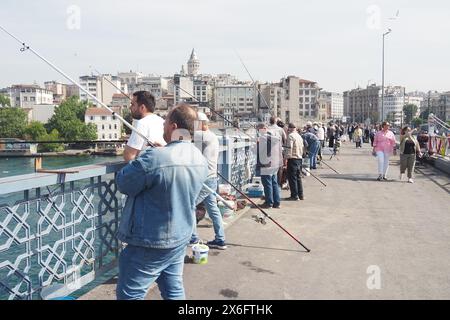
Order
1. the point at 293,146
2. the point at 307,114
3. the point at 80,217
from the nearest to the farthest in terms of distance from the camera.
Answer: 1. the point at 80,217
2. the point at 293,146
3. the point at 307,114

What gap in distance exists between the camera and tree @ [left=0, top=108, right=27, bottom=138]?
328 feet

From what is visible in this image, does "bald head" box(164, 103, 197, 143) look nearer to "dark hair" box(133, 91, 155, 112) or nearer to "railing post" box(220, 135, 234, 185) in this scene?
"dark hair" box(133, 91, 155, 112)

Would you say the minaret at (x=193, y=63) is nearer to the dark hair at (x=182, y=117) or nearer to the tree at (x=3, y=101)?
the dark hair at (x=182, y=117)

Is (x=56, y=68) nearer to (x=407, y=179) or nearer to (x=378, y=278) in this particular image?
(x=378, y=278)

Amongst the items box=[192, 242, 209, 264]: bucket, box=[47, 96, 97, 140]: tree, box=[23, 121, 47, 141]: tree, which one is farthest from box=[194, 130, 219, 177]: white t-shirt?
box=[23, 121, 47, 141]: tree

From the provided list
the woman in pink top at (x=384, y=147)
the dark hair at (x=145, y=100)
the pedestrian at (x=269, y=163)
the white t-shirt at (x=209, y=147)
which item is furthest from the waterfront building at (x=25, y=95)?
the dark hair at (x=145, y=100)

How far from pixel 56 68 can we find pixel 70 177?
0.93m

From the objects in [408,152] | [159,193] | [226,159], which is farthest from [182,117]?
[408,152]

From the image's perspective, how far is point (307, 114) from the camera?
17612 centimetres

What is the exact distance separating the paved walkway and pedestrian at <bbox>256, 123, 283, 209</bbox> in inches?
13.4

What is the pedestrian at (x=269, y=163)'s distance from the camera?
8.32 metres

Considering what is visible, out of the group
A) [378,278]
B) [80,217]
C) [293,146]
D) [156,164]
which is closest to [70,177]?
[80,217]

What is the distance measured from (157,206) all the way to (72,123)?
108524 mm

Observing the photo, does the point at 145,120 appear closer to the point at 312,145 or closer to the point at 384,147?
the point at 384,147
